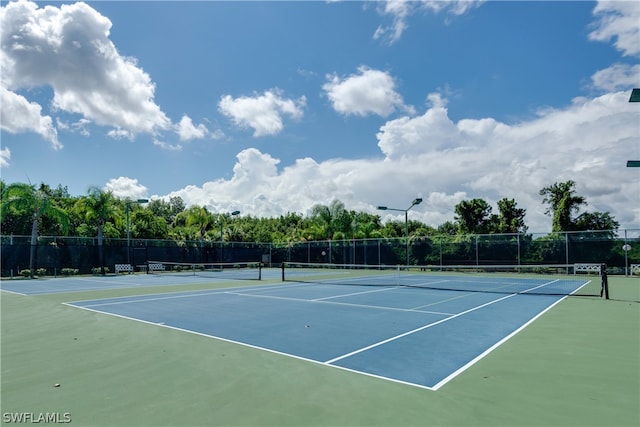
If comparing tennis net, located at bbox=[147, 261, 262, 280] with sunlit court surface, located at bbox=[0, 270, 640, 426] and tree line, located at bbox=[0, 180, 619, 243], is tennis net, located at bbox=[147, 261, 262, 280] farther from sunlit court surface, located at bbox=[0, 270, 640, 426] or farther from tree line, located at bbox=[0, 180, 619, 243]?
sunlit court surface, located at bbox=[0, 270, 640, 426]

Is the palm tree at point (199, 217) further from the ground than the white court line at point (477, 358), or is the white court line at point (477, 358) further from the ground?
the palm tree at point (199, 217)

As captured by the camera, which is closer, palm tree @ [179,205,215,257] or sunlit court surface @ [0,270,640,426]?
sunlit court surface @ [0,270,640,426]

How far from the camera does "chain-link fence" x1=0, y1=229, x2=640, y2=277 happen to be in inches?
1011

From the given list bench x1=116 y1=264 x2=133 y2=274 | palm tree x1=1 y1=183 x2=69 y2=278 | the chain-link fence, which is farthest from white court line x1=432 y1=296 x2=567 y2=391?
palm tree x1=1 y1=183 x2=69 y2=278

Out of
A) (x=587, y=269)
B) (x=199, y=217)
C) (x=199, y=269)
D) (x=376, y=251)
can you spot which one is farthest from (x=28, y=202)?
(x=587, y=269)

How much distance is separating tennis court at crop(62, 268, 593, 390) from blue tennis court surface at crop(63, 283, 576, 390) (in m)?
0.02

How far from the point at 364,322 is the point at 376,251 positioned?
27.8 metres

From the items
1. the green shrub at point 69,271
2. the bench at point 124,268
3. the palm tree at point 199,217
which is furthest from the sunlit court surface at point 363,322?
the palm tree at point 199,217

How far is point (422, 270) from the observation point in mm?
33531

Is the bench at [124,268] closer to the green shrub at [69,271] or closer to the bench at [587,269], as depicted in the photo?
the green shrub at [69,271]

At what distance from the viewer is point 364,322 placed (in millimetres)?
8992

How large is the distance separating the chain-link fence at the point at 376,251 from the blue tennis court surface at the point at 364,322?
48.0ft

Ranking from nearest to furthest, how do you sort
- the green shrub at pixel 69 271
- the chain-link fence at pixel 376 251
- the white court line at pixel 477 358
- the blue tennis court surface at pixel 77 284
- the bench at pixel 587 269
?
the white court line at pixel 477 358
the blue tennis court surface at pixel 77 284
the bench at pixel 587 269
the chain-link fence at pixel 376 251
the green shrub at pixel 69 271

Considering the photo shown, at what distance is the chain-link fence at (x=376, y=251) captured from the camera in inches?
1011
